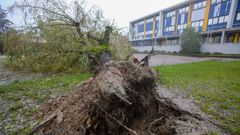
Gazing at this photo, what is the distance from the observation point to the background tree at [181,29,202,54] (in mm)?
18328

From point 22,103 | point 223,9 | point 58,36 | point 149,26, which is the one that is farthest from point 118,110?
point 149,26

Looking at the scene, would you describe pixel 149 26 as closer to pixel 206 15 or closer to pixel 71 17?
pixel 206 15

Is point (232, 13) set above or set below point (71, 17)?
above

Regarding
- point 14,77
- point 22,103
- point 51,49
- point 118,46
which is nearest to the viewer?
point 22,103

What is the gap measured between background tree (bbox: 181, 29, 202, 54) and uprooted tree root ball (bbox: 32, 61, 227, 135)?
19.0 meters

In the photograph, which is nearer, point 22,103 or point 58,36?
point 22,103

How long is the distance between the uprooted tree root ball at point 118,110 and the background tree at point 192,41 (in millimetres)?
18968

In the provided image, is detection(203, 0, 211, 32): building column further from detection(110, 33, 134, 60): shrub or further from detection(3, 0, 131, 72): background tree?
detection(3, 0, 131, 72): background tree

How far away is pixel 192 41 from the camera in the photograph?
1831cm

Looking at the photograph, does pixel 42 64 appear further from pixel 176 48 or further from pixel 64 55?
pixel 176 48

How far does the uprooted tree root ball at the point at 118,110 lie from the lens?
5.20ft

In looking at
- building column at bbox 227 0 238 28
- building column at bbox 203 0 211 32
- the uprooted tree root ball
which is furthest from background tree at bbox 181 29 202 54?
the uprooted tree root ball

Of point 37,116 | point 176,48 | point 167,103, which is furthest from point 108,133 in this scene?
point 176,48

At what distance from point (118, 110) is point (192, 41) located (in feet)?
66.1
